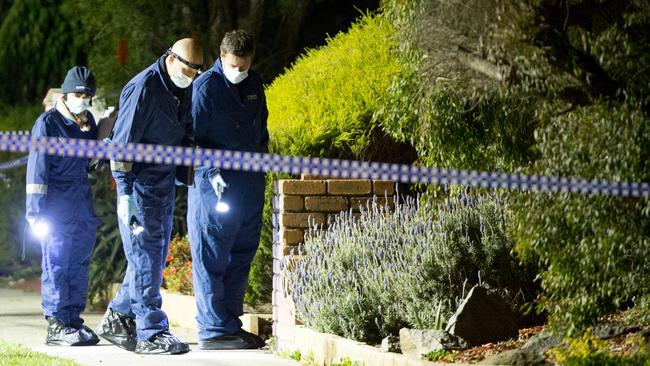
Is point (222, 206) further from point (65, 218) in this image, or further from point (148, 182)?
point (65, 218)

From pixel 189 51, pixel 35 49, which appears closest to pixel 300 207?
pixel 189 51

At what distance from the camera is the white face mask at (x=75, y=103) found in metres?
10.0

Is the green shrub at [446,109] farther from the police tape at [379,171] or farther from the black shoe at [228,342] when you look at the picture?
the black shoe at [228,342]

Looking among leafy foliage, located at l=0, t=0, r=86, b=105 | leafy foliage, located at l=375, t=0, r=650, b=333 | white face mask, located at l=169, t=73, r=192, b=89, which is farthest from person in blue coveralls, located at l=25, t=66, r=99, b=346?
leafy foliage, located at l=0, t=0, r=86, b=105

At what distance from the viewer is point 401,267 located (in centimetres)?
882

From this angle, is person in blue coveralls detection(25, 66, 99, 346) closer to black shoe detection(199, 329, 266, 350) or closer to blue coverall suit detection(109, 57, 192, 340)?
blue coverall suit detection(109, 57, 192, 340)

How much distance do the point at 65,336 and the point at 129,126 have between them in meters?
1.86

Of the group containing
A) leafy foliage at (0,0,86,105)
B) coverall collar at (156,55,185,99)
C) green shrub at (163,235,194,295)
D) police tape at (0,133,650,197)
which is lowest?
green shrub at (163,235,194,295)

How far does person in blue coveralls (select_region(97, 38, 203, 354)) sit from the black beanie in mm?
953

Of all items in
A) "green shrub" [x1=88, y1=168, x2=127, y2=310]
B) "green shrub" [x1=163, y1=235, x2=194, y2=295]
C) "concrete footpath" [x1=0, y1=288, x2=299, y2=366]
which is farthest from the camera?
"green shrub" [x1=88, y1=168, x2=127, y2=310]

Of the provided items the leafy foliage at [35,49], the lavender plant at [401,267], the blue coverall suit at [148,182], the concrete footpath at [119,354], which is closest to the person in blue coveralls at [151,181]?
the blue coverall suit at [148,182]

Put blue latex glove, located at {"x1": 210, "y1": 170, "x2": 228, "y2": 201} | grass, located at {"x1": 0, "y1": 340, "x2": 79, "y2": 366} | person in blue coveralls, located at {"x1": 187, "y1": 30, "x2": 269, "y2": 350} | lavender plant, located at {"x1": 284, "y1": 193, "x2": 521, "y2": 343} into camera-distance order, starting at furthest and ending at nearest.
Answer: person in blue coveralls, located at {"x1": 187, "y1": 30, "x2": 269, "y2": 350}
blue latex glove, located at {"x1": 210, "y1": 170, "x2": 228, "y2": 201}
lavender plant, located at {"x1": 284, "y1": 193, "x2": 521, "y2": 343}
grass, located at {"x1": 0, "y1": 340, "x2": 79, "y2": 366}

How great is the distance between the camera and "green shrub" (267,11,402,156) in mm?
10633

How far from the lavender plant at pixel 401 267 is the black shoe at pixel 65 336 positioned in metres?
1.63
